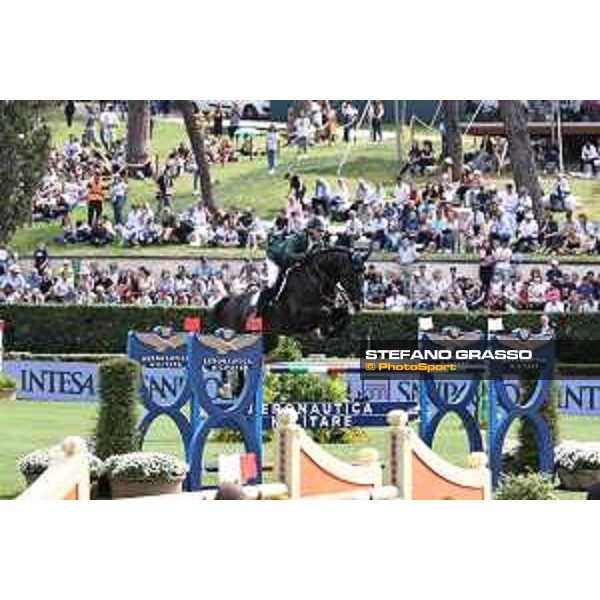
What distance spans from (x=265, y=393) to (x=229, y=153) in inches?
63.6

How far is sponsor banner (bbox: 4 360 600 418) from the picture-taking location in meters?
14.3

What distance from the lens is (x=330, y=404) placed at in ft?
47.6

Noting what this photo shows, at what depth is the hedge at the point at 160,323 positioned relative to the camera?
14.6m

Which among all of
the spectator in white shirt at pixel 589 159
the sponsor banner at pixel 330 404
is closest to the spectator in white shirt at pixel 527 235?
the spectator in white shirt at pixel 589 159

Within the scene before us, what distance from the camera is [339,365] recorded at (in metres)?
14.7

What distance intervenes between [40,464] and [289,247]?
2.32 m

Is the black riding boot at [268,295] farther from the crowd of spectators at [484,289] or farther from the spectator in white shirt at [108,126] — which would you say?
the spectator in white shirt at [108,126]
